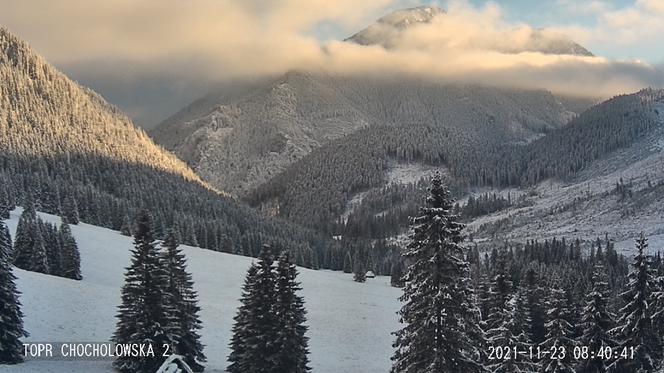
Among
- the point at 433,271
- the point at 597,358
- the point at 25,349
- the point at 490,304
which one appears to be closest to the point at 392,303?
the point at 490,304

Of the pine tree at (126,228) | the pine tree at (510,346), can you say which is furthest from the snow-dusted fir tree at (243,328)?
the pine tree at (126,228)

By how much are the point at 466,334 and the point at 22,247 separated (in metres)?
60.0

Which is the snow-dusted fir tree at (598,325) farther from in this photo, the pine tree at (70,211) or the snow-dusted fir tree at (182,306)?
the pine tree at (70,211)

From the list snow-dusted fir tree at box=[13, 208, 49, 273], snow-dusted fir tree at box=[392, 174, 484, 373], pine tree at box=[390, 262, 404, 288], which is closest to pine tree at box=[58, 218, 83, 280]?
snow-dusted fir tree at box=[13, 208, 49, 273]

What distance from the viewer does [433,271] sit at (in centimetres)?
2347

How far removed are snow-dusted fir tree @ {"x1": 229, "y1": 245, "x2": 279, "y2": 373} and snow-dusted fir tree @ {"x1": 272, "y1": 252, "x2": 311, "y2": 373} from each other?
0.33 metres

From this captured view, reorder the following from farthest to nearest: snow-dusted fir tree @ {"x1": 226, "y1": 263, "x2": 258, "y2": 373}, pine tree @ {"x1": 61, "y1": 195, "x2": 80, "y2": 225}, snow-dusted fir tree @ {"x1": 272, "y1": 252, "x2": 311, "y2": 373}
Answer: pine tree @ {"x1": 61, "y1": 195, "x2": 80, "y2": 225}
snow-dusted fir tree @ {"x1": 226, "y1": 263, "x2": 258, "y2": 373}
snow-dusted fir tree @ {"x1": 272, "y1": 252, "x2": 311, "y2": 373}

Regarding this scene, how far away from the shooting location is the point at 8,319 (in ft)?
105

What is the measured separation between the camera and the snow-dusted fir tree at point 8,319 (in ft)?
104

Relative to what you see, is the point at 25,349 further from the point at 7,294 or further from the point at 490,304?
the point at 490,304

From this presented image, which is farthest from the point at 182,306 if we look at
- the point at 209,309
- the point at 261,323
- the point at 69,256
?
the point at 69,256

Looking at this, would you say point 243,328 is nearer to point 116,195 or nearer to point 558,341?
point 558,341

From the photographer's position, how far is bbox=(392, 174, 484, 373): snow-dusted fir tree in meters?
23.3

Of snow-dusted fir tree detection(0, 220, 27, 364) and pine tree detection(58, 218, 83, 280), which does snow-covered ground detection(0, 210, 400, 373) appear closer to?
snow-dusted fir tree detection(0, 220, 27, 364)
